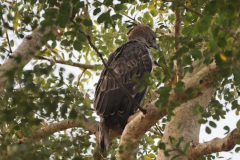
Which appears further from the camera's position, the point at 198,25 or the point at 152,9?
the point at 152,9

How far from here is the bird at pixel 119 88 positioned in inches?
261

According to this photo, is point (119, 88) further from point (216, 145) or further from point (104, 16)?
point (104, 16)

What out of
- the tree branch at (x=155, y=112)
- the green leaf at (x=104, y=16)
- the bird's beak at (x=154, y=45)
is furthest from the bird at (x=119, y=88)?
the green leaf at (x=104, y=16)

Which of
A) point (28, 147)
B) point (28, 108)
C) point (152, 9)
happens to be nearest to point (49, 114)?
point (28, 108)

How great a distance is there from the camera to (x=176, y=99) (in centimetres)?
445

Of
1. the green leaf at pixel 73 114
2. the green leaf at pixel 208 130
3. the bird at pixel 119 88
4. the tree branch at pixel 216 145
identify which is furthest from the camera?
the bird at pixel 119 88

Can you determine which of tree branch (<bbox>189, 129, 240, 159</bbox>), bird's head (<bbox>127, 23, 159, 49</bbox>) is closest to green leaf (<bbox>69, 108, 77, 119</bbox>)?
tree branch (<bbox>189, 129, 240, 159</bbox>)

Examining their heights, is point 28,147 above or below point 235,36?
below

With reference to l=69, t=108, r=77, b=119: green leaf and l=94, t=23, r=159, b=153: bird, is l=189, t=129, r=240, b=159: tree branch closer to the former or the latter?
l=94, t=23, r=159, b=153: bird

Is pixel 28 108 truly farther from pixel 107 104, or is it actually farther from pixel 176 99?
pixel 107 104

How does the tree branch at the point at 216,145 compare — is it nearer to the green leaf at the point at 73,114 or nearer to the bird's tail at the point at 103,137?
the bird's tail at the point at 103,137

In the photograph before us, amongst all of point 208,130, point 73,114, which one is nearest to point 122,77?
point 208,130

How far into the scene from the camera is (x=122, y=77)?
702 cm

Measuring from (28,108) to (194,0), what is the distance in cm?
287
